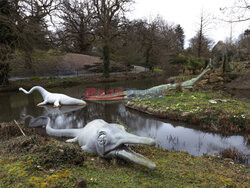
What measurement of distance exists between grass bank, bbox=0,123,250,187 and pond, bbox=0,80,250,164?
1321mm

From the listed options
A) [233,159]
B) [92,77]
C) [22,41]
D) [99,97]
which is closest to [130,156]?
[233,159]

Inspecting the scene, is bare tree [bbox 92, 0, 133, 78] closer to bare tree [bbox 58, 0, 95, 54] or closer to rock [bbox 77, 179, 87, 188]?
bare tree [bbox 58, 0, 95, 54]

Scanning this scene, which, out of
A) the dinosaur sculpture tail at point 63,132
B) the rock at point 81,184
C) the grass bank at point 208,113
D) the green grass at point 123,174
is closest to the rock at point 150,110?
the grass bank at point 208,113

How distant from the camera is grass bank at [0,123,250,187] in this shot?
218cm

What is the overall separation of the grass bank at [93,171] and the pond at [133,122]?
4.33 ft

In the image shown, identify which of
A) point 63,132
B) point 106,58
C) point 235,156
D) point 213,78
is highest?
point 106,58

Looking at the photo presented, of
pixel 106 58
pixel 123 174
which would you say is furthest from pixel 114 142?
pixel 106 58

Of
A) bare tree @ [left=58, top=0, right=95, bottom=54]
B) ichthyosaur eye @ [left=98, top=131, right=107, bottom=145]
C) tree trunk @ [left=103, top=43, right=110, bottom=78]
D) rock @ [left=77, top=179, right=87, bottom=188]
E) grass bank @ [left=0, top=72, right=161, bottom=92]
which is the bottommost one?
rock @ [left=77, top=179, right=87, bottom=188]

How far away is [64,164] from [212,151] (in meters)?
3.67

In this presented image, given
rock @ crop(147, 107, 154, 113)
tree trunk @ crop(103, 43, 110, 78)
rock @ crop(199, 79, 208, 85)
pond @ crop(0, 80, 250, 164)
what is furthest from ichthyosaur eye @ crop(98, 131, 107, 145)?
tree trunk @ crop(103, 43, 110, 78)

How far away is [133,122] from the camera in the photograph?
7.07 metres

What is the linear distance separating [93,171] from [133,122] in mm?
4391

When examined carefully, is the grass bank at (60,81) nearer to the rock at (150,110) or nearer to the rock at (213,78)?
the rock at (213,78)

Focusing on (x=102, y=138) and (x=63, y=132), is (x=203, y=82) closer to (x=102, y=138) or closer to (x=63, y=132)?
(x=63, y=132)
